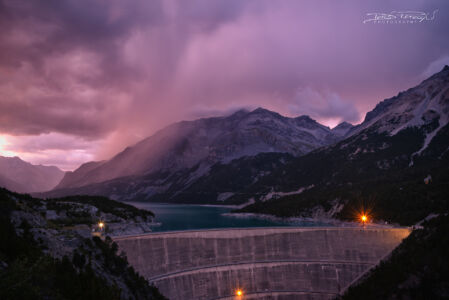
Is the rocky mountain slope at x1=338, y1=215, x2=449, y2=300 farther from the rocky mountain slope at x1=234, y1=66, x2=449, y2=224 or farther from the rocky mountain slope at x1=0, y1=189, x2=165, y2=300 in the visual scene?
the rocky mountain slope at x1=0, y1=189, x2=165, y2=300

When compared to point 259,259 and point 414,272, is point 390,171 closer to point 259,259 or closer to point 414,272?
point 259,259

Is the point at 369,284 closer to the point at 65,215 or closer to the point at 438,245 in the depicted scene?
the point at 438,245

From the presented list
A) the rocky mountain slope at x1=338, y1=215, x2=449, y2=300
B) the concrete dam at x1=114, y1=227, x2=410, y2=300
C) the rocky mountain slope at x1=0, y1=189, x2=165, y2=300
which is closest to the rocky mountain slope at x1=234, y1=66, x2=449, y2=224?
the rocky mountain slope at x1=338, y1=215, x2=449, y2=300

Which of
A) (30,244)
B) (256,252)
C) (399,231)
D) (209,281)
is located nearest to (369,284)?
(399,231)

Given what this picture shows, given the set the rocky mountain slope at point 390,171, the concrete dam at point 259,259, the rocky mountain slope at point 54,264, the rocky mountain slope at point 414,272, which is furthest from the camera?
the rocky mountain slope at point 390,171

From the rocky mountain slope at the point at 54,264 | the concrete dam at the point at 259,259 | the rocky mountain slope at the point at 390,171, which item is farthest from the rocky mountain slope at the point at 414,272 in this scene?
the rocky mountain slope at the point at 54,264

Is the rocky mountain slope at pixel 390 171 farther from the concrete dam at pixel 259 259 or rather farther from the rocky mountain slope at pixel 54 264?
the rocky mountain slope at pixel 54 264
